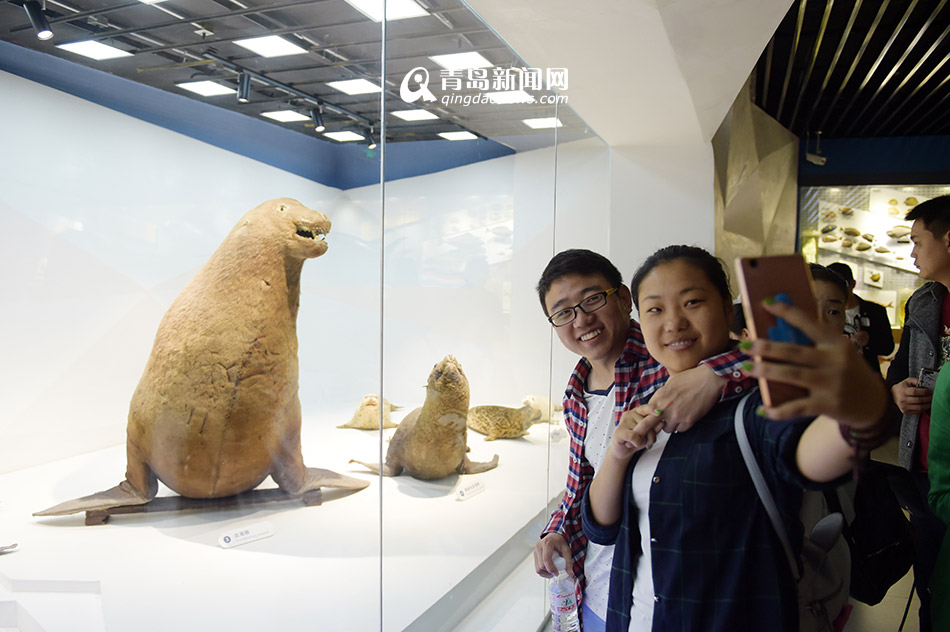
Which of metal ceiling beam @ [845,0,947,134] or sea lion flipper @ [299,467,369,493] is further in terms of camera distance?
metal ceiling beam @ [845,0,947,134]

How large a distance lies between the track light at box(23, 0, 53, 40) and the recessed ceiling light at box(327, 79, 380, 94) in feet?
2.14

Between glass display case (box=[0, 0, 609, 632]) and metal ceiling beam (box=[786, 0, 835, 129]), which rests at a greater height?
metal ceiling beam (box=[786, 0, 835, 129])

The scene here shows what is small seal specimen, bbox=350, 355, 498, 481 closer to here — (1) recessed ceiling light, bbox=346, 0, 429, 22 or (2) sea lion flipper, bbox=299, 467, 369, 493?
(2) sea lion flipper, bbox=299, 467, 369, 493

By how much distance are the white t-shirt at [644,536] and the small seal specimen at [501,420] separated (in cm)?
145

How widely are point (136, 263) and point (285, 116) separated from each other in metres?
0.50

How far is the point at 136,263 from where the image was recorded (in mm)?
1135

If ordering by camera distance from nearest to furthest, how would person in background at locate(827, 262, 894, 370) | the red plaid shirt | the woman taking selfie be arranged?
the woman taking selfie → the red plaid shirt → person in background at locate(827, 262, 894, 370)

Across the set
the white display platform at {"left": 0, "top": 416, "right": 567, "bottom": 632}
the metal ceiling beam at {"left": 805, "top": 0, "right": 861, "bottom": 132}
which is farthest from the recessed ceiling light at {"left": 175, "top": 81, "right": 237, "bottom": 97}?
the metal ceiling beam at {"left": 805, "top": 0, "right": 861, "bottom": 132}

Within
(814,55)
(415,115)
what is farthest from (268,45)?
(814,55)

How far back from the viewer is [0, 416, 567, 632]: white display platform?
1.03m

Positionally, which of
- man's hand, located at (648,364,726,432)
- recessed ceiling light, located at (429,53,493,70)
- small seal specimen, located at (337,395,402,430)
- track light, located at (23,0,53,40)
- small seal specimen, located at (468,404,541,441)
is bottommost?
small seal specimen, located at (468,404,541,441)

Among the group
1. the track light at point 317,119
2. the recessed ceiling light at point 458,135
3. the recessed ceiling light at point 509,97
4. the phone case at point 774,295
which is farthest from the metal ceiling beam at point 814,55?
the phone case at point 774,295

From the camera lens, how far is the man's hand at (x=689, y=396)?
31.6 inches

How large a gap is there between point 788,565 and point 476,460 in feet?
5.68
